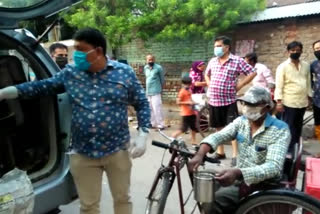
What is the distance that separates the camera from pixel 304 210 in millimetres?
2252

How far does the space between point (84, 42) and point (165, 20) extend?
25.0 ft

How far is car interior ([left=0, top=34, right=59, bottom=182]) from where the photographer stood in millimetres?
2971

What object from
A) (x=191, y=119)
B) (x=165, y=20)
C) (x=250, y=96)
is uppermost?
(x=165, y=20)

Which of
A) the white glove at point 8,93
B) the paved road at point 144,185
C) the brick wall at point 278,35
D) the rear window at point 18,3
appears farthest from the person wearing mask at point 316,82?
the brick wall at point 278,35

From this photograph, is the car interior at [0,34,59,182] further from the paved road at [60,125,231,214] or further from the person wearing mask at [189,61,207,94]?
the person wearing mask at [189,61,207,94]

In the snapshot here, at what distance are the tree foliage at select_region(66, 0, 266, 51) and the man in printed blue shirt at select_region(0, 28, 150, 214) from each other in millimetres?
7033

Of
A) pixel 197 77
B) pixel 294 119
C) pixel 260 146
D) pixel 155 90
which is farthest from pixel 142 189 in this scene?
pixel 155 90

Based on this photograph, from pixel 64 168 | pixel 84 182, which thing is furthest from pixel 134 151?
pixel 64 168

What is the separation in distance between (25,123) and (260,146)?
195 cm

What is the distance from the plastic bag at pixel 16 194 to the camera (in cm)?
223

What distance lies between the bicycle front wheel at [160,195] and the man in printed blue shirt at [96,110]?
26 centimetres

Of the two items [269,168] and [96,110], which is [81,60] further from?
[269,168]

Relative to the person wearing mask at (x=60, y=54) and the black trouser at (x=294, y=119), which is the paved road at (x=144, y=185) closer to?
the black trouser at (x=294, y=119)

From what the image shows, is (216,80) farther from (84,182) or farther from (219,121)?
(84,182)
